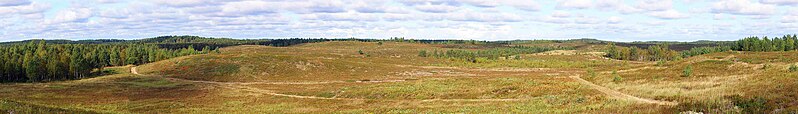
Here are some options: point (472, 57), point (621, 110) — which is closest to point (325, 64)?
point (472, 57)

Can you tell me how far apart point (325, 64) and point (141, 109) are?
80.4 metres

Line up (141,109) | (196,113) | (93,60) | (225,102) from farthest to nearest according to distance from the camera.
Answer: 1. (93,60)
2. (225,102)
3. (141,109)
4. (196,113)

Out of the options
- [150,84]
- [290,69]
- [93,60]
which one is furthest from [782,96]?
[93,60]

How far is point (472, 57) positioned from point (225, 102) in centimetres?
13352

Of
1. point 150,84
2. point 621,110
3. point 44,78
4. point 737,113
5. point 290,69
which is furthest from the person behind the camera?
point 290,69

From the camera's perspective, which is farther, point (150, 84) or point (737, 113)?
point (150, 84)

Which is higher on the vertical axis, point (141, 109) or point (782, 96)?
point (782, 96)

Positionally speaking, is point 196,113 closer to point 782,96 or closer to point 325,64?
point 782,96

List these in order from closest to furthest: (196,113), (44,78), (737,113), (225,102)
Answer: (737,113)
(196,113)
(225,102)
(44,78)

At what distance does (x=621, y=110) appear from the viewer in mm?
25656

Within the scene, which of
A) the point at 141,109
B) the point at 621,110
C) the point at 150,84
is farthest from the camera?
the point at 150,84

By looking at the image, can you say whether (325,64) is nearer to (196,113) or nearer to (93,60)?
(93,60)

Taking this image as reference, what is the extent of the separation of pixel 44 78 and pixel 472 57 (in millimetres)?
119385

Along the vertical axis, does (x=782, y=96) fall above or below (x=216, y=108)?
above
